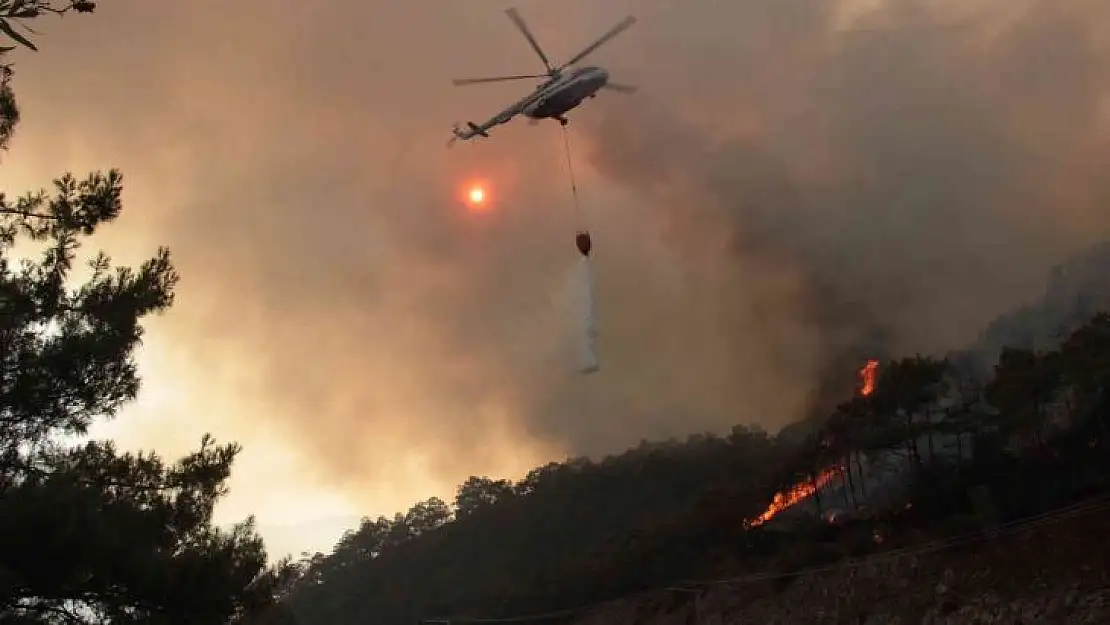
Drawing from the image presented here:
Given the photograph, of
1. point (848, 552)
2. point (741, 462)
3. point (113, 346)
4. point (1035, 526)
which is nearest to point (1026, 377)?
point (848, 552)

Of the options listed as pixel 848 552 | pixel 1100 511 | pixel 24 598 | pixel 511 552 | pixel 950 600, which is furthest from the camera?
pixel 511 552

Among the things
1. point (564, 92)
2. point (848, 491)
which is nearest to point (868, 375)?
point (848, 491)

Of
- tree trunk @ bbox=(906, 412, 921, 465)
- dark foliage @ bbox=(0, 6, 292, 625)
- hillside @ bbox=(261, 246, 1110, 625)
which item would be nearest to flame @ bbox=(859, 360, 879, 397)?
hillside @ bbox=(261, 246, 1110, 625)

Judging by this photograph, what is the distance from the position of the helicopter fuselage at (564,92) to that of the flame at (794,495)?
41.8m

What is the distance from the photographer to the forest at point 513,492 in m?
12.6

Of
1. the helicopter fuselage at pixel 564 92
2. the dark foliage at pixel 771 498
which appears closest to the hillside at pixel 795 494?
the dark foliage at pixel 771 498

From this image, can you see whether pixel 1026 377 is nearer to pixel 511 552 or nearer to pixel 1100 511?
pixel 1100 511

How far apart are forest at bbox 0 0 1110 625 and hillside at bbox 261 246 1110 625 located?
0.81ft

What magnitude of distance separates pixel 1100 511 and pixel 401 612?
82.9 metres

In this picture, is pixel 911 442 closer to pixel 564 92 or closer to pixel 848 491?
pixel 848 491

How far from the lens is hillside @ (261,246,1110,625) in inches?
1820

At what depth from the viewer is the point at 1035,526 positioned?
108ft

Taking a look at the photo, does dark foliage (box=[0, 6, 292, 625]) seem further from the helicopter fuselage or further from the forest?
the helicopter fuselage

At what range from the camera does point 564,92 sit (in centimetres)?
3256
